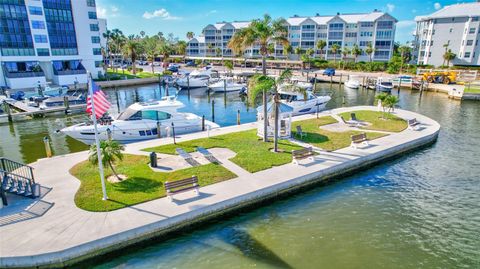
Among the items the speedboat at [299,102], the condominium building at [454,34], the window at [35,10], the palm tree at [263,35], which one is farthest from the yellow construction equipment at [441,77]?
the window at [35,10]

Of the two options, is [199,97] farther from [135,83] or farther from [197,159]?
[197,159]

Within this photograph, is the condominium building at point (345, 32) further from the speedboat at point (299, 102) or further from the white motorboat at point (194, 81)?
the speedboat at point (299, 102)

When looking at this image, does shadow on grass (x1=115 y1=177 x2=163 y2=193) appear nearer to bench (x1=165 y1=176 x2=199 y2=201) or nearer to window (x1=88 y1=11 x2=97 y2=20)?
bench (x1=165 y1=176 x2=199 y2=201)

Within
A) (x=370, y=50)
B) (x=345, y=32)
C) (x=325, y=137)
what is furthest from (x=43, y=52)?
(x=345, y=32)

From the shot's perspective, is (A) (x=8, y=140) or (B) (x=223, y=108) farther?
(B) (x=223, y=108)

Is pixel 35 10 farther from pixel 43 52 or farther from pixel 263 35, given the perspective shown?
pixel 263 35

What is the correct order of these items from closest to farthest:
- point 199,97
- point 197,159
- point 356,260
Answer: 1. point 356,260
2. point 197,159
3. point 199,97

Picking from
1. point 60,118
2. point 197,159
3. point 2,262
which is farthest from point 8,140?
point 2,262
